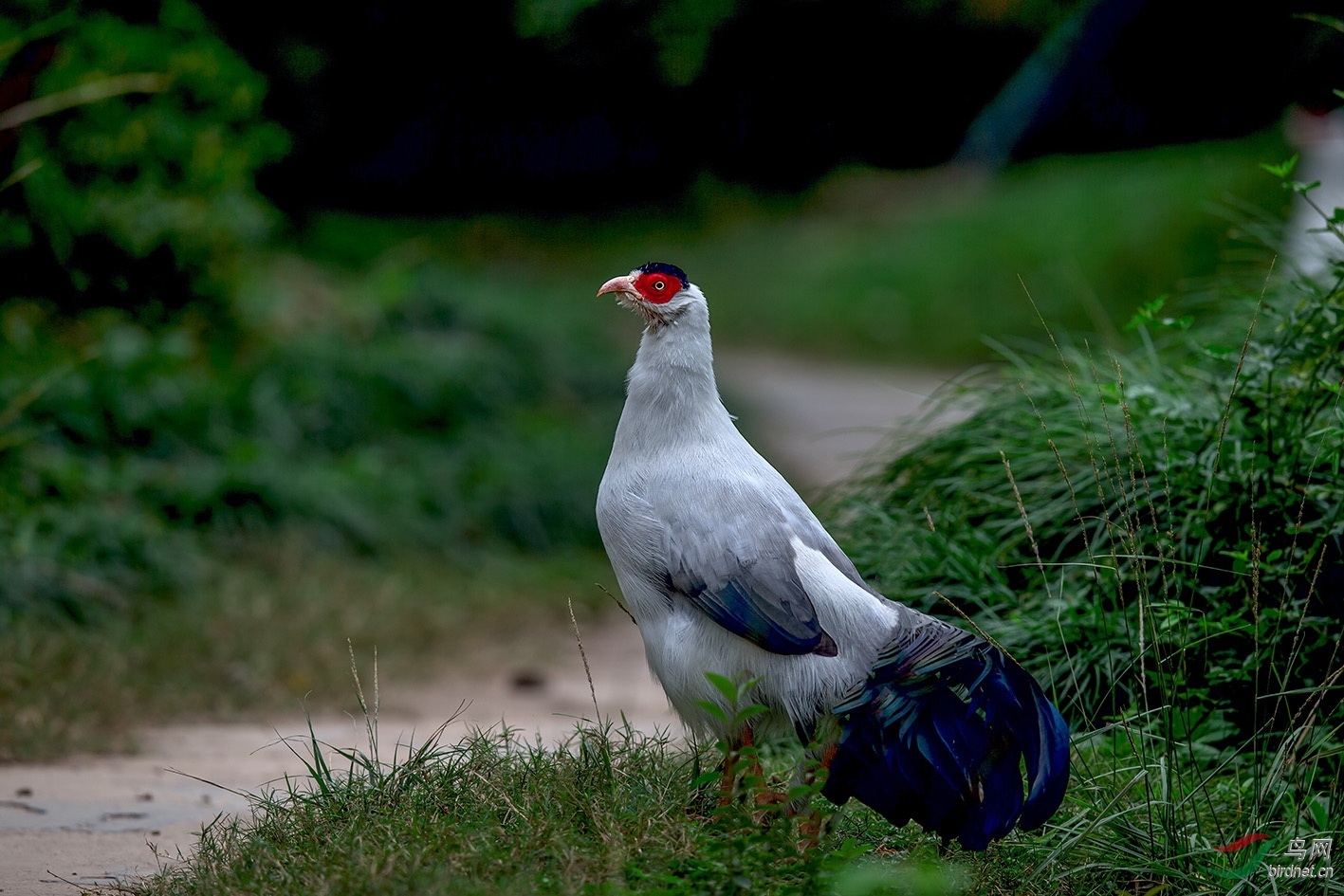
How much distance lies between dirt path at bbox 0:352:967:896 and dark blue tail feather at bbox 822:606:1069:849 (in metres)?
0.99

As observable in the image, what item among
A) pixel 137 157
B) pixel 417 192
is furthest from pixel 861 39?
pixel 417 192

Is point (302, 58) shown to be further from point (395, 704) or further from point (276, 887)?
point (276, 887)

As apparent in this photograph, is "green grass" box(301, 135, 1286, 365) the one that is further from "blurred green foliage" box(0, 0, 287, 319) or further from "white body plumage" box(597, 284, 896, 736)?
"white body plumage" box(597, 284, 896, 736)

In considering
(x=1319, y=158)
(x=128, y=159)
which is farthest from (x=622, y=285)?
(x=1319, y=158)

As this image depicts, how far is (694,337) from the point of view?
2.99m

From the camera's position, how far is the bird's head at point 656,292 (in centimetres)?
297

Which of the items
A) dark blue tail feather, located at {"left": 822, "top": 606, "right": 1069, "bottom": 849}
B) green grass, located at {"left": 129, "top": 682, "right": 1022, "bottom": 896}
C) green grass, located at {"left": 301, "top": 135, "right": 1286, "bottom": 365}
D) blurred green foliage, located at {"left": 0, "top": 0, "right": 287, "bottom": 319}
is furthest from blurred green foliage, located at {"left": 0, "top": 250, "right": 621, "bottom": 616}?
dark blue tail feather, located at {"left": 822, "top": 606, "right": 1069, "bottom": 849}

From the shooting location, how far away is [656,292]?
2.98 meters

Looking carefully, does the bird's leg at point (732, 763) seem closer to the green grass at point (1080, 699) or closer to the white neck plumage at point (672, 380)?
the green grass at point (1080, 699)

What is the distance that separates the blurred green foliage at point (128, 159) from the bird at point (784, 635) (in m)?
3.62

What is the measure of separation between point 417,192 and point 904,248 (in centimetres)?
574

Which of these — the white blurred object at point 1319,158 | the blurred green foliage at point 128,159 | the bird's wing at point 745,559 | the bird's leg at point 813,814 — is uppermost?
the blurred green foliage at point 128,159

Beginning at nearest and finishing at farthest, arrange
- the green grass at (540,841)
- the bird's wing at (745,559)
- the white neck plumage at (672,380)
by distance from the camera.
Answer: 1. the green grass at (540,841)
2. the bird's wing at (745,559)
3. the white neck plumage at (672,380)

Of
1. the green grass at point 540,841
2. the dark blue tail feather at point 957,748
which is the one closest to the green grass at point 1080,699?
the green grass at point 540,841
